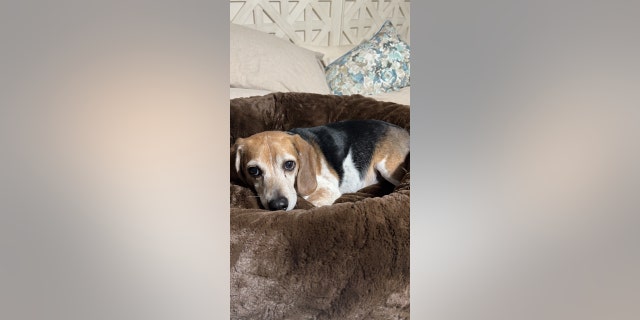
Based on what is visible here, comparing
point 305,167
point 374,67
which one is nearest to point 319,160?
point 305,167

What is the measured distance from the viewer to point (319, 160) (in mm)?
1188

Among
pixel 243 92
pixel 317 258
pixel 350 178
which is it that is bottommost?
pixel 317 258

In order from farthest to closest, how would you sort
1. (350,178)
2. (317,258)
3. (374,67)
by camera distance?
(374,67)
(350,178)
(317,258)

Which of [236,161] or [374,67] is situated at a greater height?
[374,67]

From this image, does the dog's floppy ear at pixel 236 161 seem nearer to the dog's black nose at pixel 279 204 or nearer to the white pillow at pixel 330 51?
the dog's black nose at pixel 279 204

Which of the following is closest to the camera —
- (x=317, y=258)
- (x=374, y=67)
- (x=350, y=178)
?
(x=317, y=258)

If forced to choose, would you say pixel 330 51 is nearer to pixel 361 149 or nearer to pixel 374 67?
pixel 374 67

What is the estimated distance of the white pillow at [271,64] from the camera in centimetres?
117

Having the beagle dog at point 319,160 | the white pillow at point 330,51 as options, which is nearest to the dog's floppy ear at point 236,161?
the beagle dog at point 319,160

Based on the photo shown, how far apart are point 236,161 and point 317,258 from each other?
240mm

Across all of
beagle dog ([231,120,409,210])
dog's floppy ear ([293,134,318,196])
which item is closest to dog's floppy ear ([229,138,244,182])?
beagle dog ([231,120,409,210])

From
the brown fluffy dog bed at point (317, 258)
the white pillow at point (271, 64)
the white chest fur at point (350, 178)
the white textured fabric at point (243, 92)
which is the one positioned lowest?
the brown fluffy dog bed at point (317, 258)
